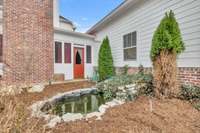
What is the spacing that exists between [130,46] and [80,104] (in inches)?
172

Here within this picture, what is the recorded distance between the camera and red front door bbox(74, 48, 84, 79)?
12.8 meters

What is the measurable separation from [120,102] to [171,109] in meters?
1.47

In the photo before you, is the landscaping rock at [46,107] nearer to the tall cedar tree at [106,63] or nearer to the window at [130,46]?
the window at [130,46]

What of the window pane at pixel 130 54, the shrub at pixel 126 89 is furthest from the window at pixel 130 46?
the shrub at pixel 126 89

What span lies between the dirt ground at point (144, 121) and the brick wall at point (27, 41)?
18.7 feet

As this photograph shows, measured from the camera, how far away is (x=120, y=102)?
5.50 meters

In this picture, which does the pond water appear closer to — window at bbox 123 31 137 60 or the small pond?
the small pond

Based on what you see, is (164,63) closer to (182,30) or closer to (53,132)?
(182,30)

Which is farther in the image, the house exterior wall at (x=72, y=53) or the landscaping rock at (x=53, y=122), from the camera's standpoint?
the house exterior wall at (x=72, y=53)

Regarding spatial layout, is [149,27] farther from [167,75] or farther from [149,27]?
[167,75]

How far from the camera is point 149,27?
7.79 m

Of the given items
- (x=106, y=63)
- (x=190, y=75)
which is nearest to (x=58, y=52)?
(x=106, y=63)

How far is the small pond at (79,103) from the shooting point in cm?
564

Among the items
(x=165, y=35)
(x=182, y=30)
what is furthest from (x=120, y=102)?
(x=182, y=30)
